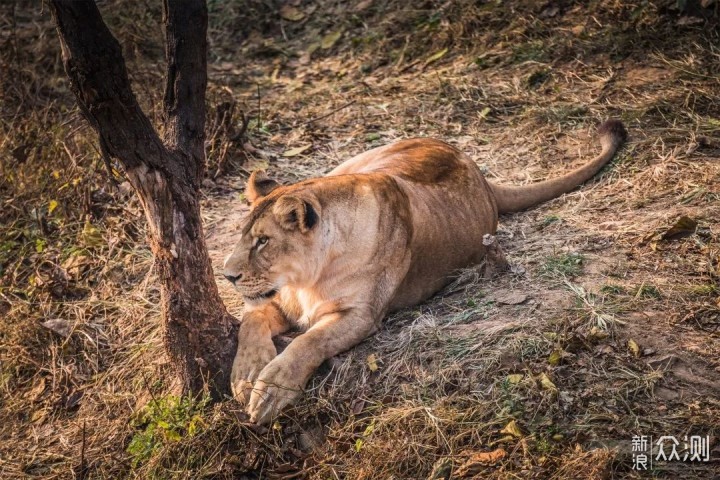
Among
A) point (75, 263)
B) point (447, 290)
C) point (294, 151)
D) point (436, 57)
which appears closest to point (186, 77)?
point (447, 290)

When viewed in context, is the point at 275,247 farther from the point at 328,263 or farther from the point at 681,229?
the point at 681,229

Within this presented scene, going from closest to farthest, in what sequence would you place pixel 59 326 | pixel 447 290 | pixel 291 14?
1. pixel 447 290
2. pixel 59 326
3. pixel 291 14

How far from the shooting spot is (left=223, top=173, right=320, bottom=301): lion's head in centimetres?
427

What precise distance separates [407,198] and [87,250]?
2.33m

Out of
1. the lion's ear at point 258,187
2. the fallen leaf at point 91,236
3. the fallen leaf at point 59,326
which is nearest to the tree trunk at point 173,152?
the lion's ear at point 258,187

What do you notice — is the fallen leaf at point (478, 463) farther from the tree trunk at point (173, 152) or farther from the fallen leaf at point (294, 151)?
the fallen leaf at point (294, 151)

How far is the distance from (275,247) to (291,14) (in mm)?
5352

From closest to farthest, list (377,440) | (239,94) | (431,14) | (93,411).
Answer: (377,440)
(93,411)
(239,94)
(431,14)

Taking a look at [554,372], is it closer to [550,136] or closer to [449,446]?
[449,446]

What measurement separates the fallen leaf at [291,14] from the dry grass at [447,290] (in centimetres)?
10

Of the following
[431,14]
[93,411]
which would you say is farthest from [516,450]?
[431,14]

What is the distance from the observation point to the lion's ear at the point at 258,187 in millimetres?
4695

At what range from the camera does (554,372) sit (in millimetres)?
3865

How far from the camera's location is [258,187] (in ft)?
15.5
